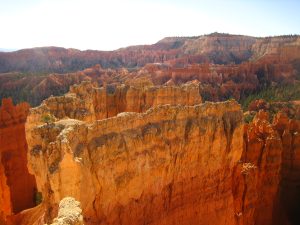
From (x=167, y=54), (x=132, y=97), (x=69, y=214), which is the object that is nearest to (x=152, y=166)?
(x=69, y=214)

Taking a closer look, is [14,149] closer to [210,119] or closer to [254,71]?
[210,119]

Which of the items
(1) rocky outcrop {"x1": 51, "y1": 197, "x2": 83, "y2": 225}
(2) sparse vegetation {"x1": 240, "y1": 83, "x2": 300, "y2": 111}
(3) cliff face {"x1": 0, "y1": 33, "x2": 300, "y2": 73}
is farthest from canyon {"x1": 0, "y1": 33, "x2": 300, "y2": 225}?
(3) cliff face {"x1": 0, "y1": 33, "x2": 300, "y2": 73}

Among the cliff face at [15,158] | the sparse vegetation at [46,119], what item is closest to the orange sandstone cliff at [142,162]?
the sparse vegetation at [46,119]

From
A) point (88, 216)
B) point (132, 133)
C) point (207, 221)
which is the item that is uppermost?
point (132, 133)

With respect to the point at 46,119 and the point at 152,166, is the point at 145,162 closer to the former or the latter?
the point at 152,166

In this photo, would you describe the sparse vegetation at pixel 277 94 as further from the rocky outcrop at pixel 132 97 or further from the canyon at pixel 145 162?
the canyon at pixel 145 162

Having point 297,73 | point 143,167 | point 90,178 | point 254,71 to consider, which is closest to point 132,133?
point 143,167

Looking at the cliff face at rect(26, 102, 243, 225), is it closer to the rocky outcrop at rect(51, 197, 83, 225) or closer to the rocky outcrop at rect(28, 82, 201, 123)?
the rocky outcrop at rect(51, 197, 83, 225)
